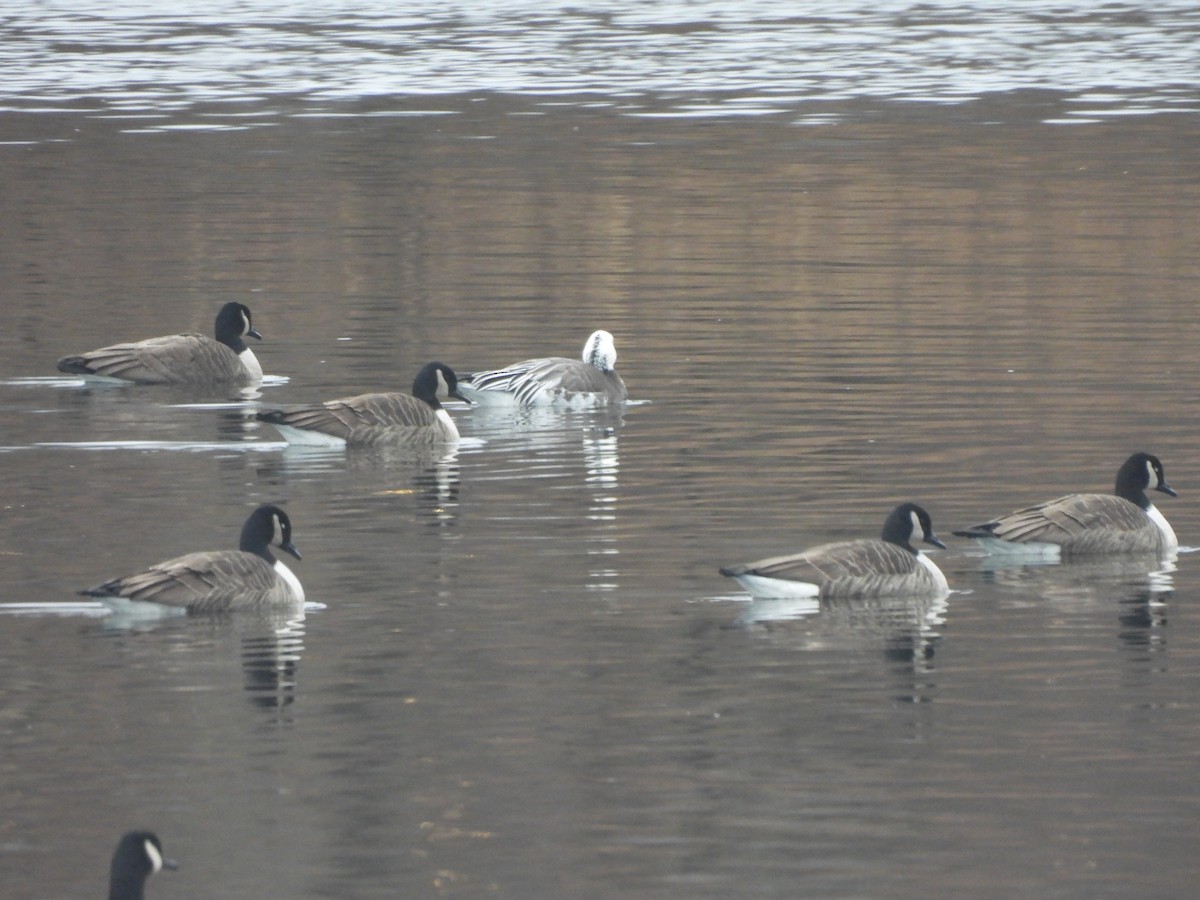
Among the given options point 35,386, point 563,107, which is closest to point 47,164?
point 563,107

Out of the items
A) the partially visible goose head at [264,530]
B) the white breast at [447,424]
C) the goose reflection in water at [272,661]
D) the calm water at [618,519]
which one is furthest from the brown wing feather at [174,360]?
the goose reflection in water at [272,661]

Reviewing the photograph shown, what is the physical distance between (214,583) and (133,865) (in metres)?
6.38

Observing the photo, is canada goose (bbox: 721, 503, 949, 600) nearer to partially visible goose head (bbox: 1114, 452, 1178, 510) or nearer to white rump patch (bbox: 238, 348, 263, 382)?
partially visible goose head (bbox: 1114, 452, 1178, 510)

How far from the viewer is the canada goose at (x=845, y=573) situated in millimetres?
16938

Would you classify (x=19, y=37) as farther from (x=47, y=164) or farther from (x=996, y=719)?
(x=996, y=719)

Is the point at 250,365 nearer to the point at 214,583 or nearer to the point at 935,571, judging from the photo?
the point at 214,583

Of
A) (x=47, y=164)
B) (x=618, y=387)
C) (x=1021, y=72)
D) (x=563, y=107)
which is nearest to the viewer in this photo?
(x=618, y=387)

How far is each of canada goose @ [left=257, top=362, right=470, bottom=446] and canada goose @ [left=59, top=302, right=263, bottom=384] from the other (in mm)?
4278

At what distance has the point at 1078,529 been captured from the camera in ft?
61.4

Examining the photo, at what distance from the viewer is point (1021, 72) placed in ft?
235

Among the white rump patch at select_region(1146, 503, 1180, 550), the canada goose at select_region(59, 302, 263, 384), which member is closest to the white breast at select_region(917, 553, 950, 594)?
the white rump patch at select_region(1146, 503, 1180, 550)

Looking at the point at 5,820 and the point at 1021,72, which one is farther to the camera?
the point at 1021,72

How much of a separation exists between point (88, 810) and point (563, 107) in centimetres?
5112

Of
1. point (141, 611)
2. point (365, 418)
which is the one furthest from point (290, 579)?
point (365, 418)
